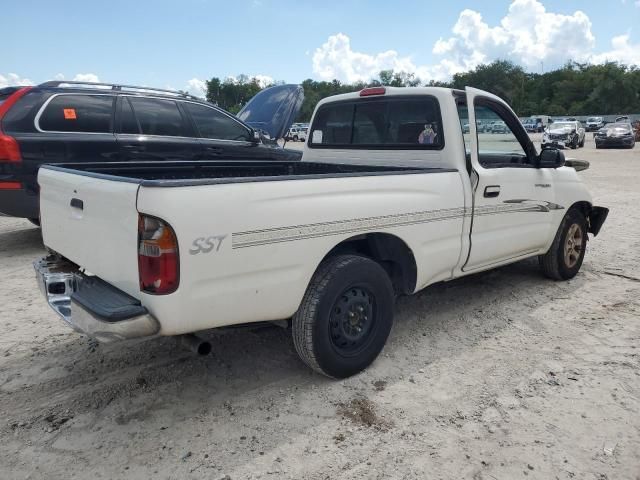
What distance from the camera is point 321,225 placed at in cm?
292

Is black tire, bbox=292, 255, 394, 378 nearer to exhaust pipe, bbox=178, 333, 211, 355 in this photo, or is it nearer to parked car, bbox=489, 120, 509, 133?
exhaust pipe, bbox=178, 333, 211, 355

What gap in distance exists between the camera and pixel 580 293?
195 inches

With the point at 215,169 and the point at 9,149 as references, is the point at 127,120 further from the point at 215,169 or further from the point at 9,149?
the point at 215,169

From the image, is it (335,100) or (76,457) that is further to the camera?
(335,100)

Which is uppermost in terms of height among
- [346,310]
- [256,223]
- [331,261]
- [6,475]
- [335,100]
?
[335,100]

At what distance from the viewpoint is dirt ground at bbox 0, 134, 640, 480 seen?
8.29 ft

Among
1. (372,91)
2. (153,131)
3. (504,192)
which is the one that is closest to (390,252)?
(504,192)

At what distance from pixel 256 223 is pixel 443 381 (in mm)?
1634

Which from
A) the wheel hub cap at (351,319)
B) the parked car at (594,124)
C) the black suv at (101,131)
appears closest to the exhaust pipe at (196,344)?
the wheel hub cap at (351,319)

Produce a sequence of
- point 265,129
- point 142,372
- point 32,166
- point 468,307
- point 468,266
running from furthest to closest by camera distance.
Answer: point 265,129, point 32,166, point 468,307, point 468,266, point 142,372

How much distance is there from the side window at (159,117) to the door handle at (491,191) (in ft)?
14.6

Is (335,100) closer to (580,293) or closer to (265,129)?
(580,293)

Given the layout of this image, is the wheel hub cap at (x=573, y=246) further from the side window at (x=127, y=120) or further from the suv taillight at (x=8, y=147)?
the suv taillight at (x=8, y=147)

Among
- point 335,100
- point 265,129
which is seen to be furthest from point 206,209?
point 265,129
